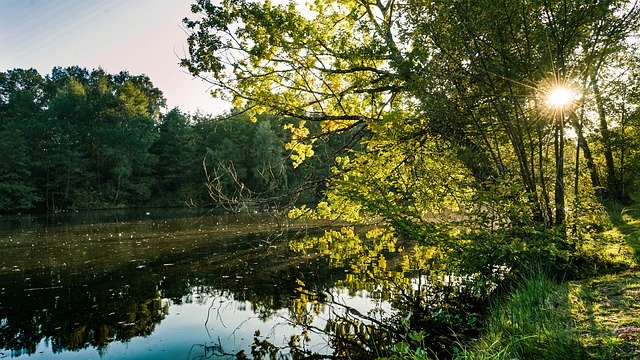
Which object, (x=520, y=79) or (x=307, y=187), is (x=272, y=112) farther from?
(x=520, y=79)

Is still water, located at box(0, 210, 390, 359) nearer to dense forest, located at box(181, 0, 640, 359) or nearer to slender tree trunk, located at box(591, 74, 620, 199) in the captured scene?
dense forest, located at box(181, 0, 640, 359)

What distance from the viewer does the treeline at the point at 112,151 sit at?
4581 centimetres

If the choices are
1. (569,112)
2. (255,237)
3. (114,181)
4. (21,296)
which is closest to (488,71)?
(569,112)

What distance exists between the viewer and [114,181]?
52.8 m

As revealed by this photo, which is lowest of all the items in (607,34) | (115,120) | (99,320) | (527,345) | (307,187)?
(99,320)

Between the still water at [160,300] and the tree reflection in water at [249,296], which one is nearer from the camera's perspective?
the tree reflection in water at [249,296]

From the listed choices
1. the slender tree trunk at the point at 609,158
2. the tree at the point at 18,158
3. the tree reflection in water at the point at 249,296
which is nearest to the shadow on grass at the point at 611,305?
the tree reflection in water at the point at 249,296

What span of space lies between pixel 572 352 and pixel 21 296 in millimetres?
11962

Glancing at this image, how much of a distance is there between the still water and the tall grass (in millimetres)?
2745

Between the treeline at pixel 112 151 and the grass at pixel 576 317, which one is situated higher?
the treeline at pixel 112 151

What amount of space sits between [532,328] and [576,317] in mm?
588

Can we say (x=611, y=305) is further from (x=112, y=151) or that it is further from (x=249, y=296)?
(x=112, y=151)

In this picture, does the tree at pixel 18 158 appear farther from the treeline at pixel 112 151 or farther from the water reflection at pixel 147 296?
the water reflection at pixel 147 296

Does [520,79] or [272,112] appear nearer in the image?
[520,79]
